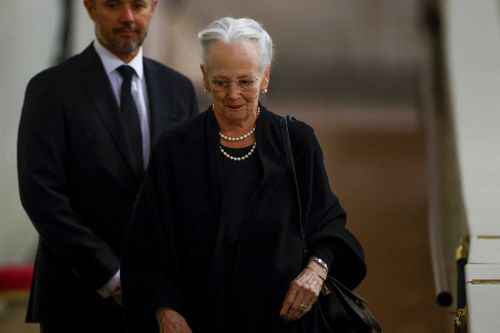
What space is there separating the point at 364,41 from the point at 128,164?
400 inches

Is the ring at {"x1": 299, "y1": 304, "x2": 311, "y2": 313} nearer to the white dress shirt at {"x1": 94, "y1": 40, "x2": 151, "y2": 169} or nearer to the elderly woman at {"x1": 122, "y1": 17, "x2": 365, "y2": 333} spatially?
the elderly woman at {"x1": 122, "y1": 17, "x2": 365, "y2": 333}

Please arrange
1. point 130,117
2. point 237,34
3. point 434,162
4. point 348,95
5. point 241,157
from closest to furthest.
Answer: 1. point 237,34
2. point 241,157
3. point 130,117
4. point 434,162
5. point 348,95

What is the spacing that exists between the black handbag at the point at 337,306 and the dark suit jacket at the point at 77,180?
0.74m

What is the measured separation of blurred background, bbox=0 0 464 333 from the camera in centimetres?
707

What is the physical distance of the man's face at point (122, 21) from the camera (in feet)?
11.7

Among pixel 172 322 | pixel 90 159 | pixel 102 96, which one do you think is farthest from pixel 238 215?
pixel 102 96

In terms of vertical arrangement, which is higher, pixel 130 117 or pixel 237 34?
pixel 237 34

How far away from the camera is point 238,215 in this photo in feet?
9.82

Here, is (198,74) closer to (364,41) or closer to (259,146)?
(364,41)

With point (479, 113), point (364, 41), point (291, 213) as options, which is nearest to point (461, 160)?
point (479, 113)

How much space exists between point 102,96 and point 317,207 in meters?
0.93

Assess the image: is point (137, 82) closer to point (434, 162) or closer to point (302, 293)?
point (302, 293)

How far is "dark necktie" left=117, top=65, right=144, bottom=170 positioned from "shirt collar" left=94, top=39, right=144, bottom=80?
15 mm

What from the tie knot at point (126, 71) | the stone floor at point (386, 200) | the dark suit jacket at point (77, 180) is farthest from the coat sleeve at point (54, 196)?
the stone floor at point (386, 200)
